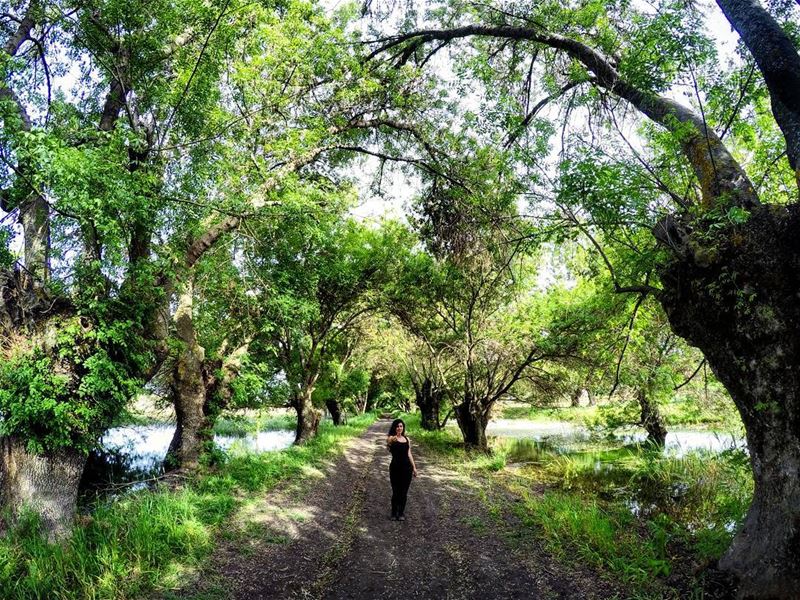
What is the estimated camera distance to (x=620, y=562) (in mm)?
5410

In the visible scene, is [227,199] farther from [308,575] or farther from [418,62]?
[308,575]

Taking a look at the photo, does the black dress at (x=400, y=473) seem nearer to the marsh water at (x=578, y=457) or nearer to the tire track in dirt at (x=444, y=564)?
the tire track in dirt at (x=444, y=564)

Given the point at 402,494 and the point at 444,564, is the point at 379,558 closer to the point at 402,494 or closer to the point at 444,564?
the point at 444,564

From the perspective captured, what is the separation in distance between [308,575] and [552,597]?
280cm

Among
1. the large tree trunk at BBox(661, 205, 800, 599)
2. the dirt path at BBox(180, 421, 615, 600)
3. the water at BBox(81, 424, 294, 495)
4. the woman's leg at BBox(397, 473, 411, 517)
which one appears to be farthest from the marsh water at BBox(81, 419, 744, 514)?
the woman's leg at BBox(397, 473, 411, 517)

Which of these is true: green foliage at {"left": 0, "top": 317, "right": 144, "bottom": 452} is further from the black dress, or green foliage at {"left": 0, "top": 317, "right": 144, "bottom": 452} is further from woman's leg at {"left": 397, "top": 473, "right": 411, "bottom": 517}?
woman's leg at {"left": 397, "top": 473, "right": 411, "bottom": 517}

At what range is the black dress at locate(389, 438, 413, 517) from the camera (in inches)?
318

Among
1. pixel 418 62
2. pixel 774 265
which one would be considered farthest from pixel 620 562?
pixel 418 62

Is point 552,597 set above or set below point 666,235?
below

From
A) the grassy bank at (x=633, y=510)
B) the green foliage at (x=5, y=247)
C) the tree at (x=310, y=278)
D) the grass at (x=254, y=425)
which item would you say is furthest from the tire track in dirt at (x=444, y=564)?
the grass at (x=254, y=425)

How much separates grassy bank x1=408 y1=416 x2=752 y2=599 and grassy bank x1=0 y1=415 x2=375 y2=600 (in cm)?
439

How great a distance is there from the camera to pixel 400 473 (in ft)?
26.7

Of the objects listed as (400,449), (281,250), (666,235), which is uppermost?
(281,250)

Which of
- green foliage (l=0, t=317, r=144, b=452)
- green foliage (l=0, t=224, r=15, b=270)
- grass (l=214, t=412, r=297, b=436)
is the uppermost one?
green foliage (l=0, t=224, r=15, b=270)
